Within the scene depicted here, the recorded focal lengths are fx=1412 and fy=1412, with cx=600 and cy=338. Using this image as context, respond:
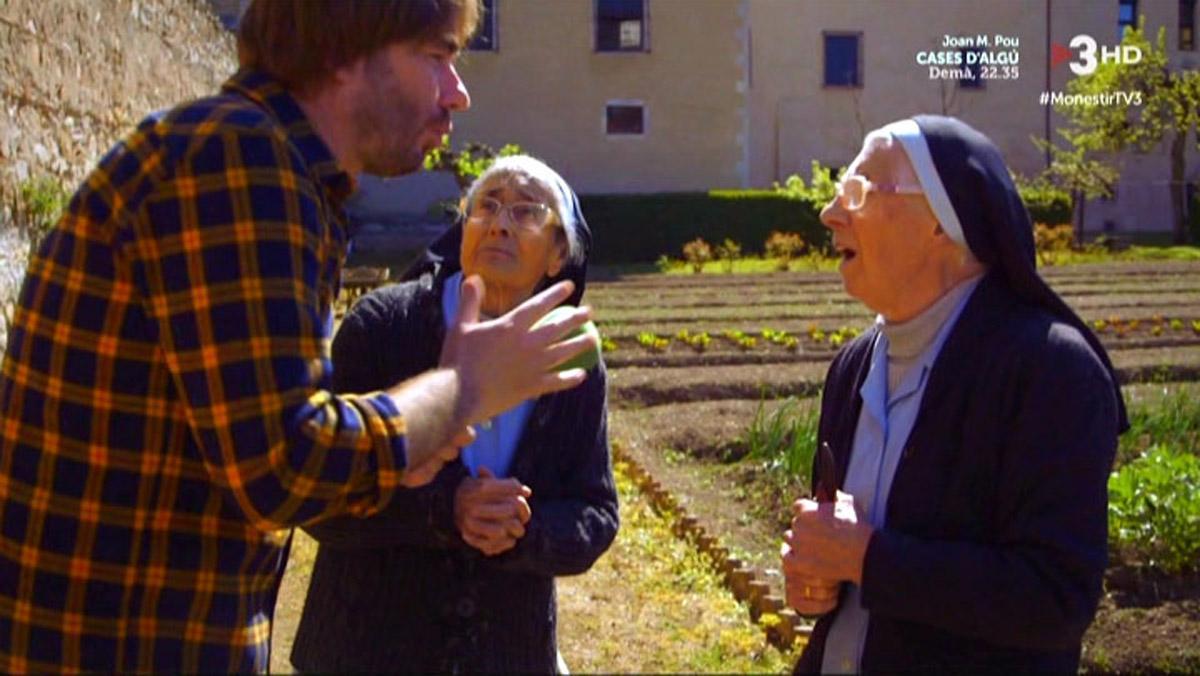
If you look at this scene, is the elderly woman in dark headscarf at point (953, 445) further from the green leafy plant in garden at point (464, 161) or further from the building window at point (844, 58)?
the building window at point (844, 58)

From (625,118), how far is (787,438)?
2453cm

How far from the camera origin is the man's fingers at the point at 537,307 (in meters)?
1.91

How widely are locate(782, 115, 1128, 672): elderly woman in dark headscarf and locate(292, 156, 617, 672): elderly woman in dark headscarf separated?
0.56 meters

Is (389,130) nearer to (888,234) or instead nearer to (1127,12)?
(888,234)

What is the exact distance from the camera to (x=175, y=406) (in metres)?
1.77

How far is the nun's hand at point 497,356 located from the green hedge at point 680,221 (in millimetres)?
26436

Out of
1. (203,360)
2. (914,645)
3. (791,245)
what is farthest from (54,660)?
(791,245)

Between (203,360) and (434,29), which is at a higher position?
(434,29)

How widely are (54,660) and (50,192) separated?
4.27m

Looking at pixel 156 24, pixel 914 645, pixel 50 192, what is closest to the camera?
pixel 914 645

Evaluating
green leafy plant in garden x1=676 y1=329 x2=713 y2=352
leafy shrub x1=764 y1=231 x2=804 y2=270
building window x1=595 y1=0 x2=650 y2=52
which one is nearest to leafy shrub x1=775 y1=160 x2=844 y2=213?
leafy shrub x1=764 y1=231 x2=804 y2=270

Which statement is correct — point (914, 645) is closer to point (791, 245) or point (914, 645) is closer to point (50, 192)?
point (50, 192)

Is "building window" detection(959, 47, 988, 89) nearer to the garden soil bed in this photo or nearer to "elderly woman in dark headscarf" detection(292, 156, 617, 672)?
the garden soil bed

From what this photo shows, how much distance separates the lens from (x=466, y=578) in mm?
2887
